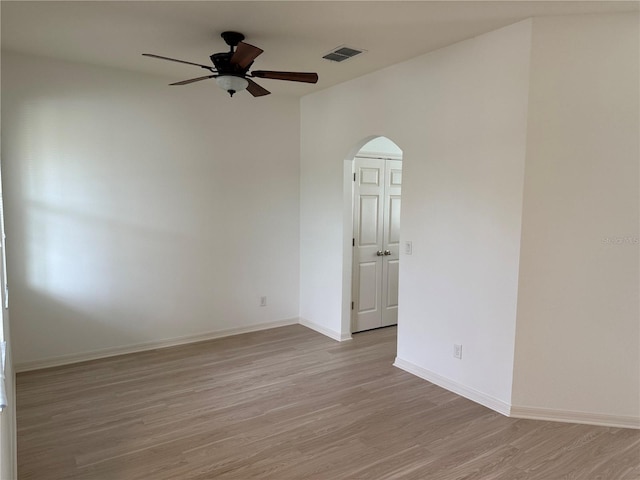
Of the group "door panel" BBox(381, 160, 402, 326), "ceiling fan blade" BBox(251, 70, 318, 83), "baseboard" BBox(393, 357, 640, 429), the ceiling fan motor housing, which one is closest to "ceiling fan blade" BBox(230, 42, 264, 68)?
"ceiling fan blade" BBox(251, 70, 318, 83)

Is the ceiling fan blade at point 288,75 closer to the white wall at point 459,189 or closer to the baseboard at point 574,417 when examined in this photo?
the white wall at point 459,189

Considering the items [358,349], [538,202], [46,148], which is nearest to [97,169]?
[46,148]

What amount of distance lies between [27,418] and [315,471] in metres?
2.12

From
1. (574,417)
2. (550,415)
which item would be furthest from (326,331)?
(574,417)

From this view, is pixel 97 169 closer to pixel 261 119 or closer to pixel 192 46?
pixel 192 46

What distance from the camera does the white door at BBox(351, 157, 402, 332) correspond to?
197 inches

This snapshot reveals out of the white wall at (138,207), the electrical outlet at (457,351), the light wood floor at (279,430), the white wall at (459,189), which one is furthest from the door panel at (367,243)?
the electrical outlet at (457,351)

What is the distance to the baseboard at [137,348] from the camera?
3945mm

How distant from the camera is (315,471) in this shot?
8.29ft

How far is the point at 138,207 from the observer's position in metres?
4.31

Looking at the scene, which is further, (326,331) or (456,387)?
(326,331)

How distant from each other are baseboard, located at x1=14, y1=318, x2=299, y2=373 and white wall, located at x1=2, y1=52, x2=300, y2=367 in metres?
0.04

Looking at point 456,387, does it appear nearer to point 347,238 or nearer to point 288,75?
point 347,238

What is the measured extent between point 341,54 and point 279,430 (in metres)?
2.97
